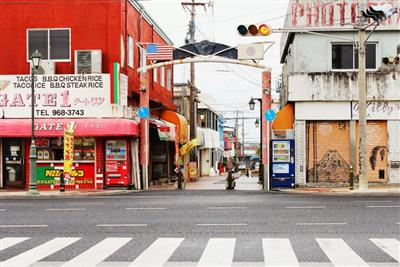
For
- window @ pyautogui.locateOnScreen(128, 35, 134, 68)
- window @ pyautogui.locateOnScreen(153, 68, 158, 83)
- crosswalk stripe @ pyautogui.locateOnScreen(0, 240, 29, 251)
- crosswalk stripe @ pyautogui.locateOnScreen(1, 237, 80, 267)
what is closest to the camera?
crosswalk stripe @ pyautogui.locateOnScreen(1, 237, 80, 267)

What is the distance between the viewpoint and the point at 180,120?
43438mm

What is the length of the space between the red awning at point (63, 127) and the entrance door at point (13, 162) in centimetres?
129

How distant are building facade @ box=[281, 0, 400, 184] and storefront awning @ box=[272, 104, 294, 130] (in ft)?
4.30

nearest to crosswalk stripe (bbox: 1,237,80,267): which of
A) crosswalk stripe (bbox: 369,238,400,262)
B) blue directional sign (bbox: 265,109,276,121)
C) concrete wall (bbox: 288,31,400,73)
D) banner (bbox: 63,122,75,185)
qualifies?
crosswalk stripe (bbox: 369,238,400,262)

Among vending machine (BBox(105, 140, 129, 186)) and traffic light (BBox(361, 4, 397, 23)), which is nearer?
traffic light (BBox(361, 4, 397, 23))

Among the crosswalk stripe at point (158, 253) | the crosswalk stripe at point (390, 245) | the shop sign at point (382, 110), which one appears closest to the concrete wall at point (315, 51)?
the shop sign at point (382, 110)

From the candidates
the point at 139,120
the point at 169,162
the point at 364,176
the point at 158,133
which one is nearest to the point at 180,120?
the point at 169,162

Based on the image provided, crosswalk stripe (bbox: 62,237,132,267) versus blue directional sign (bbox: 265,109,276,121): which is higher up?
blue directional sign (bbox: 265,109,276,121)

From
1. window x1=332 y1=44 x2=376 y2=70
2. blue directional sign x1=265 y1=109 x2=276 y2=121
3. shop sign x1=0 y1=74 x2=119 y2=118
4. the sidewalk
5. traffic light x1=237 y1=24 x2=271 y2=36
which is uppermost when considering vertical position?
window x1=332 y1=44 x2=376 y2=70

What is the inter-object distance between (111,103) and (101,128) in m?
1.40

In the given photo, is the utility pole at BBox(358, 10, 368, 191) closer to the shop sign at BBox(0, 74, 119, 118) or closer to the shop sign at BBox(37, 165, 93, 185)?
the shop sign at BBox(0, 74, 119, 118)

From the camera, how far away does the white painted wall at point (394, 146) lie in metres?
31.4

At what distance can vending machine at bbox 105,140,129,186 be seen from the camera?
3127cm

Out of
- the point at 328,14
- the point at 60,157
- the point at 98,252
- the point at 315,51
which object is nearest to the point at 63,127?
the point at 60,157
